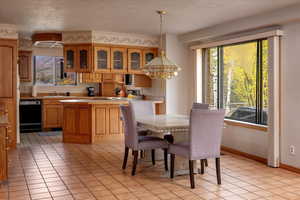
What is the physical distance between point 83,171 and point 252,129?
Result: 278 centimetres

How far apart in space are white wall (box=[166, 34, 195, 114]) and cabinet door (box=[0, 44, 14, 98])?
3107mm

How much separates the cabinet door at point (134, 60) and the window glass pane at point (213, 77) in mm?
1572

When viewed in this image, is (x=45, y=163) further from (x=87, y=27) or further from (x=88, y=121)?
(x=87, y=27)

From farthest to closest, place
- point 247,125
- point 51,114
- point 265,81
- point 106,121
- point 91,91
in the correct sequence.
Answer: point 91,91 < point 51,114 < point 106,121 < point 247,125 < point 265,81

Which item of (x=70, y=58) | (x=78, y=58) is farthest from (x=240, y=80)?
(x=70, y=58)

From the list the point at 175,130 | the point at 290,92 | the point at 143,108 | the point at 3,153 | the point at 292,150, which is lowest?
the point at 292,150

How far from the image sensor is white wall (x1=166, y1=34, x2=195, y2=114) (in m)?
7.22

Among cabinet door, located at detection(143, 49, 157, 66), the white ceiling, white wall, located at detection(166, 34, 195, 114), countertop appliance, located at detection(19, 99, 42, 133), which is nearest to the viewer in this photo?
the white ceiling

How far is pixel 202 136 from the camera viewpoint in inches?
157

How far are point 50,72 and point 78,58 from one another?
2471 mm

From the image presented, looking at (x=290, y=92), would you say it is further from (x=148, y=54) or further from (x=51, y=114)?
(x=51, y=114)

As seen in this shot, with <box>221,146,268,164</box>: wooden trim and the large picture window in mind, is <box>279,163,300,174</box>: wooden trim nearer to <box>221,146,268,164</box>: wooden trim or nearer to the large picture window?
<box>221,146,268,164</box>: wooden trim

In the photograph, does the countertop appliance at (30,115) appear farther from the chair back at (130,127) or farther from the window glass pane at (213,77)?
the chair back at (130,127)

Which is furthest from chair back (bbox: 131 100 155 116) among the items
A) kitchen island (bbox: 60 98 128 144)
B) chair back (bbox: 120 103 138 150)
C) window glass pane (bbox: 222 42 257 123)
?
window glass pane (bbox: 222 42 257 123)
